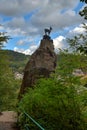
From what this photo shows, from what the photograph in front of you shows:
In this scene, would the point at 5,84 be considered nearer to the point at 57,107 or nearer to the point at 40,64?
the point at 40,64

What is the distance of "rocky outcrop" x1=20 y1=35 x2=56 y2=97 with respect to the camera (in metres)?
25.7

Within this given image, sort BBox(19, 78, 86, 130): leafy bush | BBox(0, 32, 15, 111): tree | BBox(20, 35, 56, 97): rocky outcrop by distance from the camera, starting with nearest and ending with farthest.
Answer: BBox(19, 78, 86, 130): leafy bush, BBox(20, 35, 56, 97): rocky outcrop, BBox(0, 32, 15, 111): tree

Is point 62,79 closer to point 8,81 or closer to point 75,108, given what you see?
point 75,108

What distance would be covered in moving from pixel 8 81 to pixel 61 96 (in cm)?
2884

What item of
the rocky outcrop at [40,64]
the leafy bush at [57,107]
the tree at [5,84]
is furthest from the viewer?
the tree at [5,84]

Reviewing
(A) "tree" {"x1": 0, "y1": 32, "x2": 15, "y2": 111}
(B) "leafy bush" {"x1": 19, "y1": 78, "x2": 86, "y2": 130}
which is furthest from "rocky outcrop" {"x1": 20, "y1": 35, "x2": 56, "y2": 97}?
(A) "tree" {"x1": 0, "y1": 32, "x2": 15, "y2": 111}

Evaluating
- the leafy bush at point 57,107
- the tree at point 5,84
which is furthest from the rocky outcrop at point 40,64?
the tree at point 5,84

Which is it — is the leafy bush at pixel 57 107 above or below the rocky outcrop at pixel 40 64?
below

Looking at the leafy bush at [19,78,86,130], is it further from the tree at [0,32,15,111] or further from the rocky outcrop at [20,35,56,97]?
the tree at [0,32,15,111]

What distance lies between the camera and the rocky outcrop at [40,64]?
84.3 ft

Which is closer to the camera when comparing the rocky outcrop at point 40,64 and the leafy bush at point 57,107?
the leafy bush at point 57,107

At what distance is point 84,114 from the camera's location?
15.3 metres

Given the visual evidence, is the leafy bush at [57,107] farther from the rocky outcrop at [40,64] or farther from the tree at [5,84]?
the tree at [5,84]

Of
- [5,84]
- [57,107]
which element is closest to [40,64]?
[57,107]
